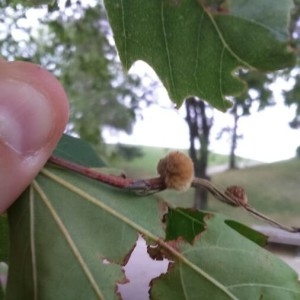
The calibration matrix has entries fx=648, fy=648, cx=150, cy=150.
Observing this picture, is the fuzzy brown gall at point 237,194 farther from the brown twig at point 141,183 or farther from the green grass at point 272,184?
the green grass at point 272,184

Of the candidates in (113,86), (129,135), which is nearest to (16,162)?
(113,86)

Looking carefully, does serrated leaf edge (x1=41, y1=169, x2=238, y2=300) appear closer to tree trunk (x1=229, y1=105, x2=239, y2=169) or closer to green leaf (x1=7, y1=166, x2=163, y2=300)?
green leaf (x1=7, y1=166, x2=163, y2=300)

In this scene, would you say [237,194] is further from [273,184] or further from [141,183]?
[273,184]

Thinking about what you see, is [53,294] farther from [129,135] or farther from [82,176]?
[129,135]

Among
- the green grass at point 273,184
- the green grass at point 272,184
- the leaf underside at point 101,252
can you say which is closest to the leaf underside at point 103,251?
the leaf underside at point 101,252

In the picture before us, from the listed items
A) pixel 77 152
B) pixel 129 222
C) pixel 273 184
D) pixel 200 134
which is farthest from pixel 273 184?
pixel 129 222

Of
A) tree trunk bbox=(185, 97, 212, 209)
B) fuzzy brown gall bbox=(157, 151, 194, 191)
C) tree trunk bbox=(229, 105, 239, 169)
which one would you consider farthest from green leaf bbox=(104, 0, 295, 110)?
tree trunk bbox=(185, 97, 212, 209)
